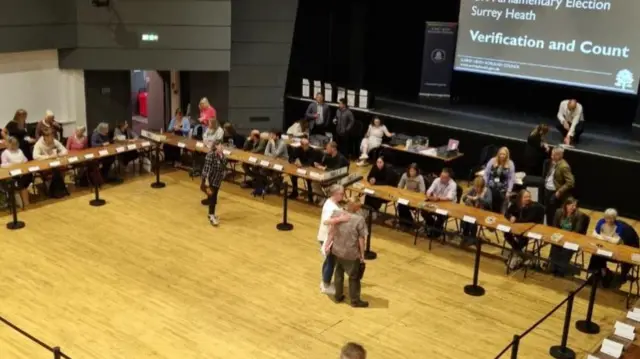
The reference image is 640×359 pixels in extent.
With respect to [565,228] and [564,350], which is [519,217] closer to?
[565,228]

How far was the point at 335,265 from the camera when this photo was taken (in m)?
7.96

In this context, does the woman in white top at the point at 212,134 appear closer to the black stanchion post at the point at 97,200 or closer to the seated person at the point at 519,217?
the black stanchion post at the point at 97,200

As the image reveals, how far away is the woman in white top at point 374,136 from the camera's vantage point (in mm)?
12938

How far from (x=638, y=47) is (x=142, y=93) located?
10333 millimetres

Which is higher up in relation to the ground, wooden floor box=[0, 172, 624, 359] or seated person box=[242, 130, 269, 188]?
seated person box=[242, 130, 269, 188]

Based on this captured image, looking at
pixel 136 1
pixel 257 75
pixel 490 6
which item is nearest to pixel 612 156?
pixel 490 6

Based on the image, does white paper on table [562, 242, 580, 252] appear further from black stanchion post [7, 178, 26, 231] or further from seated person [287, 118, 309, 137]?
black stanchion post [7, 178, 26, 231]

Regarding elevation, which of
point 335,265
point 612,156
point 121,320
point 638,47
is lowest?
point 121,320

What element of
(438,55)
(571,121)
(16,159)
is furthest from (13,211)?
(571,121)

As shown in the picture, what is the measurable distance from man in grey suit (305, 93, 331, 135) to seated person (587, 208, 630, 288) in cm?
642

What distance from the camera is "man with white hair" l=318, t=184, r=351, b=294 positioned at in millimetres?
7504

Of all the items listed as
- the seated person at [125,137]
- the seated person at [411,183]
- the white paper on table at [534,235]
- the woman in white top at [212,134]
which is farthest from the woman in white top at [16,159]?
the white paper on table at [534,235]

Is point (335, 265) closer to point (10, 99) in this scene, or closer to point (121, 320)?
point (121, 320)

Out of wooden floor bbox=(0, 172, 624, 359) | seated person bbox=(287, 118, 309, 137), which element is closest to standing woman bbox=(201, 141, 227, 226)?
wooden floor bbox=(0, 172, 624, 359)
